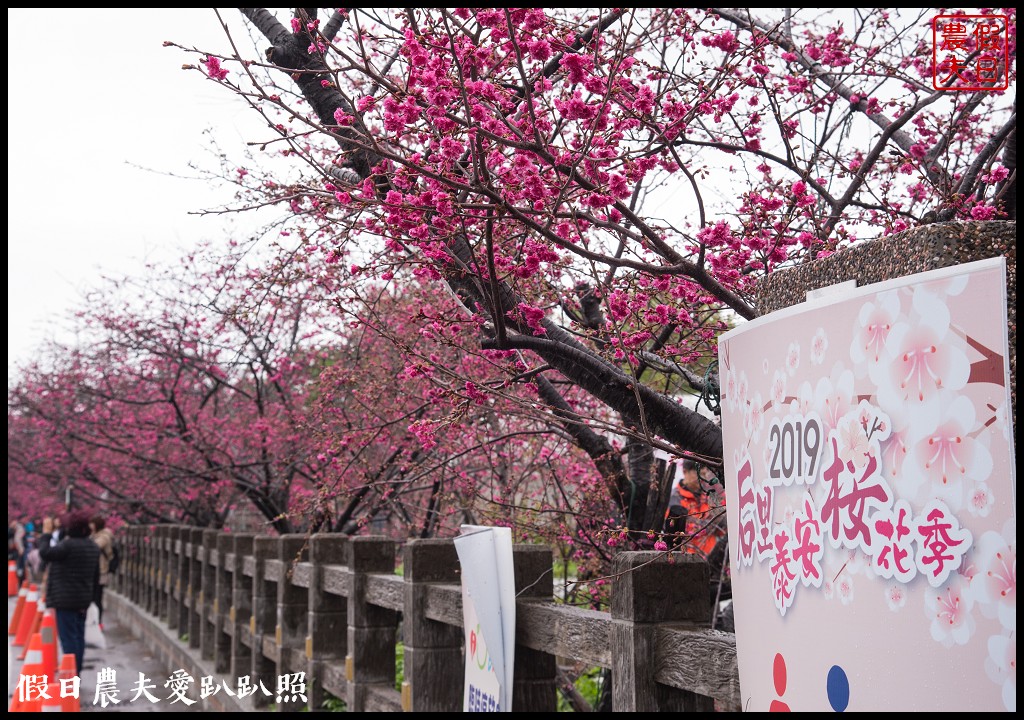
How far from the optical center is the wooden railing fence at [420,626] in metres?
3.67

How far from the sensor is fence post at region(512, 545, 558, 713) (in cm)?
469

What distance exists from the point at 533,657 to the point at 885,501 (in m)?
2.73

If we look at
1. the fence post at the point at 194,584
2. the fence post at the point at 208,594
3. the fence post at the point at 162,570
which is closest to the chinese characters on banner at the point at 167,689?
the fence post at the point at 208,594

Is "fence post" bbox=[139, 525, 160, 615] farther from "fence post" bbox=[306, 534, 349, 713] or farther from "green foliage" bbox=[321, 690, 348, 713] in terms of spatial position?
"fence post" bbox=[306, 534, 349, 713]

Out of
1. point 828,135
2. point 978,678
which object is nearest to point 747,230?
point 828,135

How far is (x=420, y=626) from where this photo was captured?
578 cm

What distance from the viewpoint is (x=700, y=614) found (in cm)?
379

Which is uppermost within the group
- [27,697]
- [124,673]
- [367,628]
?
[367,628]

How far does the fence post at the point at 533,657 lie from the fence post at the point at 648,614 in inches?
36.5

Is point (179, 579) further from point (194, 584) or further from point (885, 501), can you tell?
point (885, 501)

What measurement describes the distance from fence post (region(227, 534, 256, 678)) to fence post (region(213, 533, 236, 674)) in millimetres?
478

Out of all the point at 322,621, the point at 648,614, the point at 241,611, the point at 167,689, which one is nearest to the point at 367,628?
the point at 322,621

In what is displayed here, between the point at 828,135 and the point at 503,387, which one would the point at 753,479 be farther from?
the point at 828,135

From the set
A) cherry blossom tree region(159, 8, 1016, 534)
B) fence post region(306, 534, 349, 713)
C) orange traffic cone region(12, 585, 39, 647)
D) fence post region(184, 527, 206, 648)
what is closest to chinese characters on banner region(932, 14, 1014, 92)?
cherry blossom tree region(159, 8, 1016, 534)
